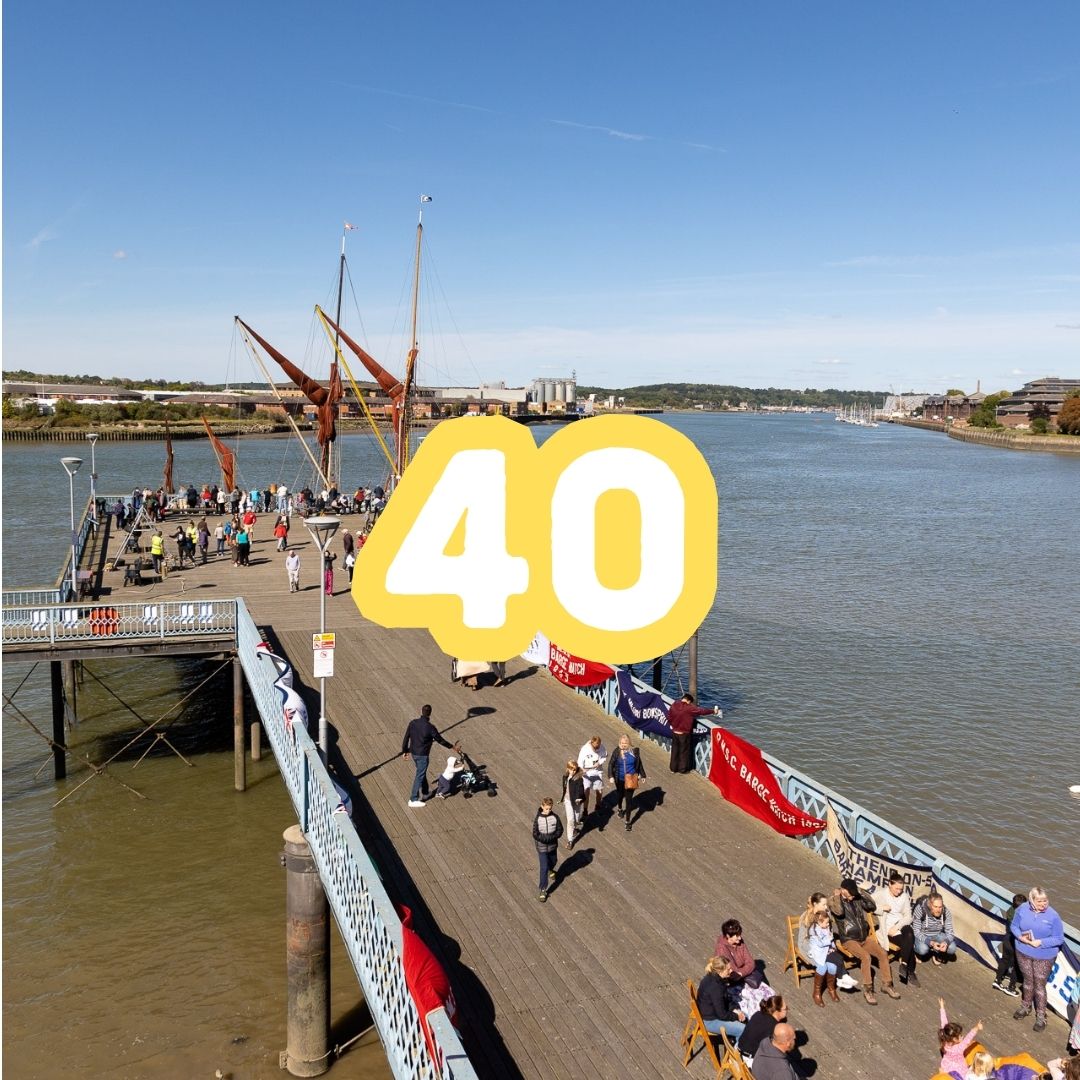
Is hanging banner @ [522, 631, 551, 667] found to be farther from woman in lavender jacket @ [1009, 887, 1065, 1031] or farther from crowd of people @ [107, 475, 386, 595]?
woman in lavender jacket @ [1009, 887, 1065, 1031]

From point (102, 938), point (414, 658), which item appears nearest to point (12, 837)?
point (102, 938)

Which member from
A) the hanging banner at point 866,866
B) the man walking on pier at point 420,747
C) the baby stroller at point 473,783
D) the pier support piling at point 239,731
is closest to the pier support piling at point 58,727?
the pier support piling at point 239,731

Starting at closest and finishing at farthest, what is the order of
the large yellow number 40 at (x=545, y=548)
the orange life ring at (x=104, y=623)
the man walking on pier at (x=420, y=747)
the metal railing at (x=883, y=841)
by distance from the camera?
1. the metal railing at (x=883, y=841)
2. the man walking on pier at (x=420, y=747)
3. the orange life ring at (x=104, y=623)
4. the large yellow number 40 at (x=545, y=548)

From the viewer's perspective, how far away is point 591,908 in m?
11.4

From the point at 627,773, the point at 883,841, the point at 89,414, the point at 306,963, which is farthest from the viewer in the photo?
the point at 89,414

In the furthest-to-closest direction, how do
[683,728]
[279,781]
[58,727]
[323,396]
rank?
[323,396], [58,727], [279,781], [683,728]

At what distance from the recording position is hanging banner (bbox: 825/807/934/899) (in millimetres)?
10719

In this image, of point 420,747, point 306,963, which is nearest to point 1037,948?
point 420,747

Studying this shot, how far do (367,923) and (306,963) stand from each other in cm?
315

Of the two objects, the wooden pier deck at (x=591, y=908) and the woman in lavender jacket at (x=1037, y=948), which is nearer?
the wooden pier deck at (x=591, y=908)

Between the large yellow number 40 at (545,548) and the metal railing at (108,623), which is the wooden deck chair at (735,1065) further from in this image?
the metal railing at (108,623)

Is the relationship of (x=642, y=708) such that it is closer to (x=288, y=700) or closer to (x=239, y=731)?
(x=288, y=700)

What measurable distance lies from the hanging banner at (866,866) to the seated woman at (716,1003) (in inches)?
104

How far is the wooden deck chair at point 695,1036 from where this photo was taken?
847 cm
